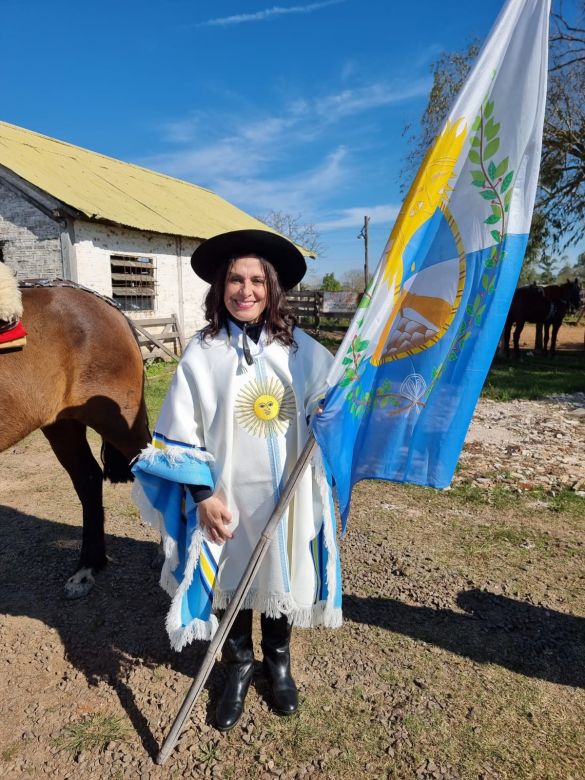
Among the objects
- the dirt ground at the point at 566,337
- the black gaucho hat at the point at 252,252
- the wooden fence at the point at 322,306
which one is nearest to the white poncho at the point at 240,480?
the black gaucho hat at the point at 252,252

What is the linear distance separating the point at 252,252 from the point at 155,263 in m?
11.4

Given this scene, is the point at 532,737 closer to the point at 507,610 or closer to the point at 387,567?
the point at 507,610

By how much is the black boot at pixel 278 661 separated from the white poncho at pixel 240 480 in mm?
203

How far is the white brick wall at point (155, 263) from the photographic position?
10.6m

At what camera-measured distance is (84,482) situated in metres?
3.37

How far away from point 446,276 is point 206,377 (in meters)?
1.01

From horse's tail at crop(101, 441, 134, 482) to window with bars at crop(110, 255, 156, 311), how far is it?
882 cm

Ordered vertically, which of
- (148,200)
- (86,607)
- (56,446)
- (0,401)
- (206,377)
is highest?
(148,200)

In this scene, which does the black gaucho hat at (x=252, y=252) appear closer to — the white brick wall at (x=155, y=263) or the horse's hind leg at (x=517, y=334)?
the white brick wall at (x=155, y=263)

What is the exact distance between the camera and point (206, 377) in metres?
2.00

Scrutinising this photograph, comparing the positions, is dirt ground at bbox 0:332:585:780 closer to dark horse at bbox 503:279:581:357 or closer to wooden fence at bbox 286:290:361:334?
dark horse at bbox 503:279:581:357

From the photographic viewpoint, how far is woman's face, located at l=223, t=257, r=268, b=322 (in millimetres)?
2029

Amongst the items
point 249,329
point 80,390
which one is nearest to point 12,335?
point 80,390

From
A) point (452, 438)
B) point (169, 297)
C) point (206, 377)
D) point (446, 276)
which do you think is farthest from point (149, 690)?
point (169, 297)
